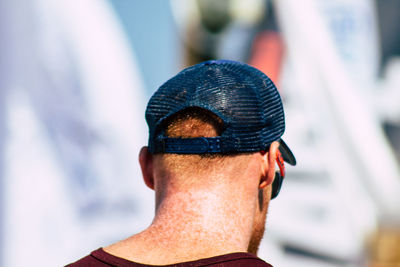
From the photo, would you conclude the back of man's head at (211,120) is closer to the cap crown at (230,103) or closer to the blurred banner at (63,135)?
the cap crown at (230,103)

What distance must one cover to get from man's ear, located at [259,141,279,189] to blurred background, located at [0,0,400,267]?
243 centimetres

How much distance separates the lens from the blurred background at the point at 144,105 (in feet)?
12.1

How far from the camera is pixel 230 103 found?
144cm

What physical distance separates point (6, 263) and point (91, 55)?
196cm

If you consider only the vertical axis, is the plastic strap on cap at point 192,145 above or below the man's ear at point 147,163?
above

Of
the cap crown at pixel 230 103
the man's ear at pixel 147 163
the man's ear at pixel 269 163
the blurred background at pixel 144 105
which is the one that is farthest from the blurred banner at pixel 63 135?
the man's ear at pixel 269 163

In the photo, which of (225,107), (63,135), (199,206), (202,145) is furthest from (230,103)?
(63,135)

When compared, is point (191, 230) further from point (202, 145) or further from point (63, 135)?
point (63, 135)

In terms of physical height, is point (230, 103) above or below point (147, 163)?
above

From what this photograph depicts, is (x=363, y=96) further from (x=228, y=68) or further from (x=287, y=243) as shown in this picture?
(x=228, y=68)

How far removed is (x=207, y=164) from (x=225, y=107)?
6.4 inches

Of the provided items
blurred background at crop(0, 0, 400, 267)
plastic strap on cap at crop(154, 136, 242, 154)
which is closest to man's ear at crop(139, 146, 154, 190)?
plastic strap on cap at crop(154, 136, 242, 154)

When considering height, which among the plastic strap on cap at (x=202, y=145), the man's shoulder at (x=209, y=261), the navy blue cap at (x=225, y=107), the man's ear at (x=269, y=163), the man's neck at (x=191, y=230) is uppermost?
the navy blue cap at (x=225, y=107)

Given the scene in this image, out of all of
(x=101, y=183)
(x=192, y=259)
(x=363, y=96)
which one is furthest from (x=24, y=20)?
(x=363, y=96)
